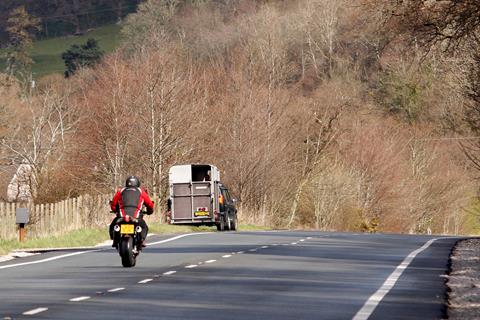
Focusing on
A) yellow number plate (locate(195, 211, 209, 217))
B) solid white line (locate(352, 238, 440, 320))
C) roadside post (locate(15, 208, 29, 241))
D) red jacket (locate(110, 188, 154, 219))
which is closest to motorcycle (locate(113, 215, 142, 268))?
red jacket (locate(110, 188, 154, 219))

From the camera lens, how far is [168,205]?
56844 millimetres

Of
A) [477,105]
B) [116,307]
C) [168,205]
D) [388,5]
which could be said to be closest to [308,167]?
[168,205]

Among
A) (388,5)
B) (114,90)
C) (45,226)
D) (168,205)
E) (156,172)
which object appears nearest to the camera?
(388,5)

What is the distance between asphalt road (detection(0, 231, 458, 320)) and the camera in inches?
643

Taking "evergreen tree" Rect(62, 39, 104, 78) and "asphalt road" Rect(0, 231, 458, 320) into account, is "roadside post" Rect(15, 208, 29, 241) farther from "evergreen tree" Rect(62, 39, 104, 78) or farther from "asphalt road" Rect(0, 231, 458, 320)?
"evergreen tree" Rect(62, 39, 104, 78)

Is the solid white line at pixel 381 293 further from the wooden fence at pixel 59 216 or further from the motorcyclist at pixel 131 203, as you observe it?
the wooden fence at pixel 59 216

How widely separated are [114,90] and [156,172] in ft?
23.8

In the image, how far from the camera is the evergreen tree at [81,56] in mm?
163250

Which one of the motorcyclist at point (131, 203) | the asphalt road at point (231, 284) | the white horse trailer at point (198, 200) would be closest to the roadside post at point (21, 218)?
the asphalt road at point (231, 284)

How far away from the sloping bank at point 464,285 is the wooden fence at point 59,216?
42.1 ft

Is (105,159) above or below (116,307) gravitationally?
above

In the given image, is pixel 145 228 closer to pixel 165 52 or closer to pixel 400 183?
pixel 165 52

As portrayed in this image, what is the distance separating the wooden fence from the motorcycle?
12362mm

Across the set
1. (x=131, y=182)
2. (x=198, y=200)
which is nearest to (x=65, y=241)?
(x=131, y=182)
